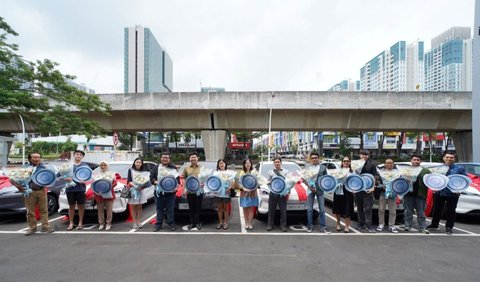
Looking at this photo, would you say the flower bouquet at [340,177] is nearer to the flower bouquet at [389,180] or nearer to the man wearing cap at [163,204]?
the flower bouquet at [389,180]

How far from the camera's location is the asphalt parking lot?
400 centimetres

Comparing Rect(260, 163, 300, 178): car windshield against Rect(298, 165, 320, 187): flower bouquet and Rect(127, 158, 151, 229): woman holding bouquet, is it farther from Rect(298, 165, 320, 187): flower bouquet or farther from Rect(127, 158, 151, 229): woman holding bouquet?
Rect(127, 158, 151, 229): woman holding bouquet

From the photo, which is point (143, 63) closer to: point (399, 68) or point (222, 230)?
point (399, 68)

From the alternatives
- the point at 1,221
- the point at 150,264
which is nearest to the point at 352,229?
the point at 150,264

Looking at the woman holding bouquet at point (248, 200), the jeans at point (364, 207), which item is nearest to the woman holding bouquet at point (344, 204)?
the jeans at point (364, 207)

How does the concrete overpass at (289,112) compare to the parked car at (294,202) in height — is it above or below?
above

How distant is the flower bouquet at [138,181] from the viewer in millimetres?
6215

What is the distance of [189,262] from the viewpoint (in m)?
A: 4.46

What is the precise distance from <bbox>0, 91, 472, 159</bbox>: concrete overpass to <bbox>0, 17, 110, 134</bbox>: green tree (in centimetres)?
412

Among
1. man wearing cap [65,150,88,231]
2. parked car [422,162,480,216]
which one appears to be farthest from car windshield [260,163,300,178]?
man wearing cap [65,150,88,231]

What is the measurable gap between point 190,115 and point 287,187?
15.1 metres

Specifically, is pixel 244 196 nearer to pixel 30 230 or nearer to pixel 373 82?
pixel 30 230

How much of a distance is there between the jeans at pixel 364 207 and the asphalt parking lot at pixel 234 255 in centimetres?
30

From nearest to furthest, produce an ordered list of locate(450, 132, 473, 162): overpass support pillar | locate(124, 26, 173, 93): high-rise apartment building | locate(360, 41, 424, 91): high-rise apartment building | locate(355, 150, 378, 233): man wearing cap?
1. locate(355, 150, 378, 233): man wearing cap
2. locate(450, 132, 473, 162): overpass support pillar
3. locate(124, 26, 173, 93): high-rise apartment building
4. locate(360, 41, 424, 91): high-rise apartment building
